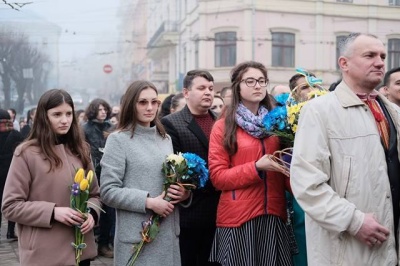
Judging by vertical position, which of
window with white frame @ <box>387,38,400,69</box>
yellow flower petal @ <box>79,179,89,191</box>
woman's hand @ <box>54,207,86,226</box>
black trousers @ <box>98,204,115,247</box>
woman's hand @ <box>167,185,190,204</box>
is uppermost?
window with white frame @ <box>387,38,400,69</box>

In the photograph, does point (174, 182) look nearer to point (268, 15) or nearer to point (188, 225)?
point (188, 225)

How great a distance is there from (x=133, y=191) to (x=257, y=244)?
0.99m

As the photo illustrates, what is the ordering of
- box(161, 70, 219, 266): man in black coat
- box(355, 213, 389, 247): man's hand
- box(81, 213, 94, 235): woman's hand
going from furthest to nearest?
box(161, 70, 219, 266): man in black coat, box(81, 213, 94, 235): woman's hand, box(355, 213, 389, 247): man's hand

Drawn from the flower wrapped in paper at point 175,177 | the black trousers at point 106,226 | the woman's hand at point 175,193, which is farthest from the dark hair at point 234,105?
the black trousers at point 106,226

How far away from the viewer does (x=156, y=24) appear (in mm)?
48500

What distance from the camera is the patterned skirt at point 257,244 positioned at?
14.1 feet

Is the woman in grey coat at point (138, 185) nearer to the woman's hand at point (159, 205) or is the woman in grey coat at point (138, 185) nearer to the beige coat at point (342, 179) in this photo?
the woman's hand at point (159, 205)

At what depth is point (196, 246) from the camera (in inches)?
200

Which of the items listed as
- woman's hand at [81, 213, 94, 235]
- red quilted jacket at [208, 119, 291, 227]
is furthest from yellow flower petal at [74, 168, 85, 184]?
red quilted jacket at [208, 119, 291, 227]

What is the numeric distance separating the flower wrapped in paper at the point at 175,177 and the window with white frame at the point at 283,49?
25.7 m

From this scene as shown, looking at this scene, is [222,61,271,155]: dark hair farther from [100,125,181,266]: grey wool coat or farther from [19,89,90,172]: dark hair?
[19,89,90,172]: dark hair

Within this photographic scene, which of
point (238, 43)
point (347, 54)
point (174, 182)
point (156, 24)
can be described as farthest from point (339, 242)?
point (156, 24)

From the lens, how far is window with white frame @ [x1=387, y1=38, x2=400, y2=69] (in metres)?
28.6

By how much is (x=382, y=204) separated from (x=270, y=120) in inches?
46.1
